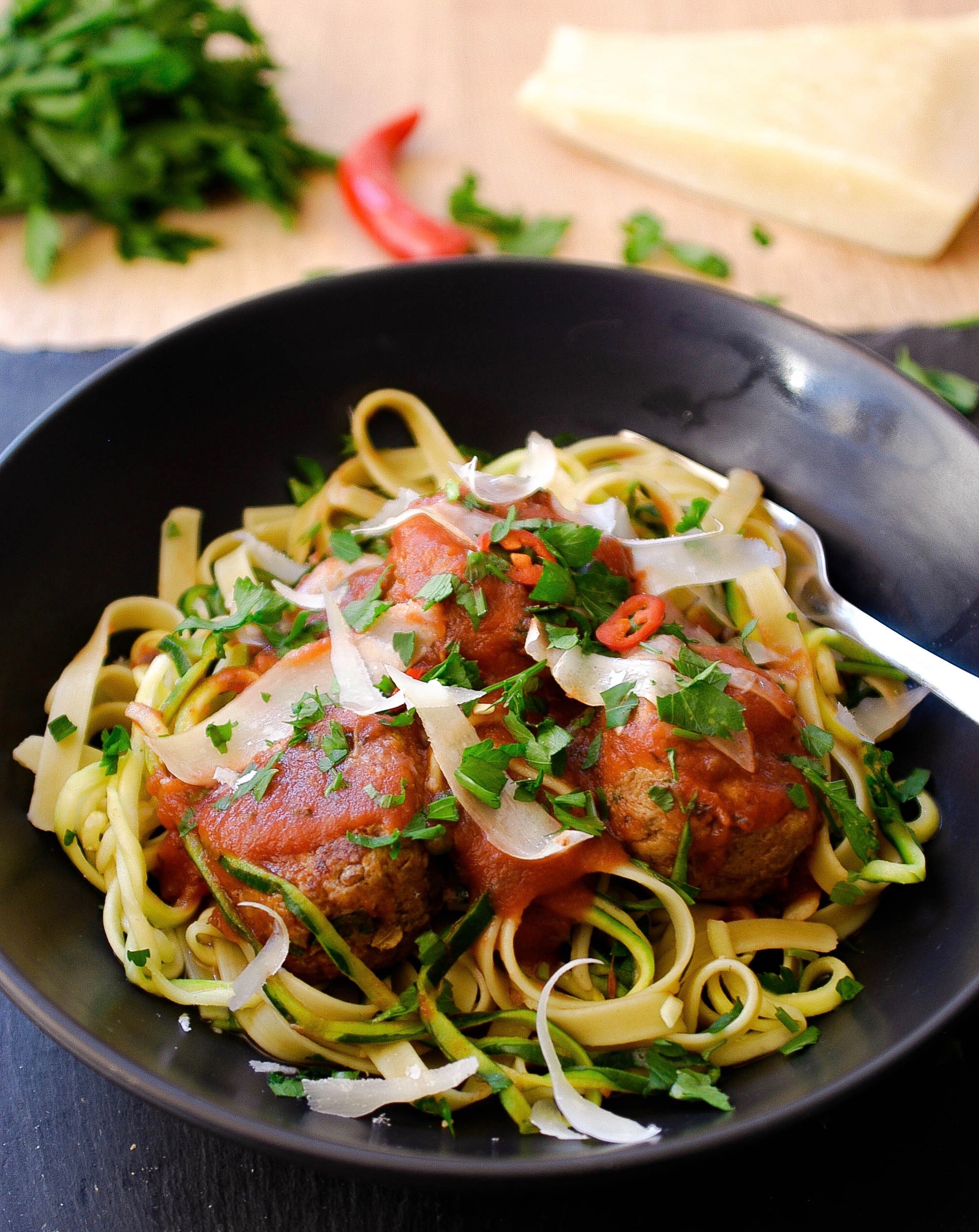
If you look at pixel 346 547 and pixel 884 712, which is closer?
pixel 884 712

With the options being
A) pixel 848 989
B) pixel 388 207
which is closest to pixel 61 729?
pixel 848 989

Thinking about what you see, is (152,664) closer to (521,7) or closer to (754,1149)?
(754,1149)

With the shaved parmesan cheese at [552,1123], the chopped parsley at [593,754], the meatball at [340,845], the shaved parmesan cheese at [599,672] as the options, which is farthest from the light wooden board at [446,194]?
the shaved parmesan cheese at [552,1123]

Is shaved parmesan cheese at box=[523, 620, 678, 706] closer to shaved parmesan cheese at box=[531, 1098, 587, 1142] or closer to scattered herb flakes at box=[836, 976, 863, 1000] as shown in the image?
scattered herb flakes at box=[836, 976, 863, 1000]

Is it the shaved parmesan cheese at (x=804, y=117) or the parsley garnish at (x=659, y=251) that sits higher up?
the shaved parmesan cheese at (x=804, y=117)

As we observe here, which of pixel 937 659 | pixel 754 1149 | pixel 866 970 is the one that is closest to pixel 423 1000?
pixel 754 1149

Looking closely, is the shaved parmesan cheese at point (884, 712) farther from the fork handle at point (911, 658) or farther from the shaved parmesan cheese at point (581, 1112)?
the shaved parmesan cheese at point (581, 1112)

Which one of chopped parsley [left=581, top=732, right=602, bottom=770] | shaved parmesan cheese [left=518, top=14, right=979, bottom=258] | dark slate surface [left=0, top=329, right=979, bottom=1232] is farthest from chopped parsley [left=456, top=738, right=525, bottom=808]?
shaved parmesan cheese [left=518, top=14, right=979, bottom=258]

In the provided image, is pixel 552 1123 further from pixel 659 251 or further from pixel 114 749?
pixel 659 251

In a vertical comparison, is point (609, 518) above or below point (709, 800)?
above
